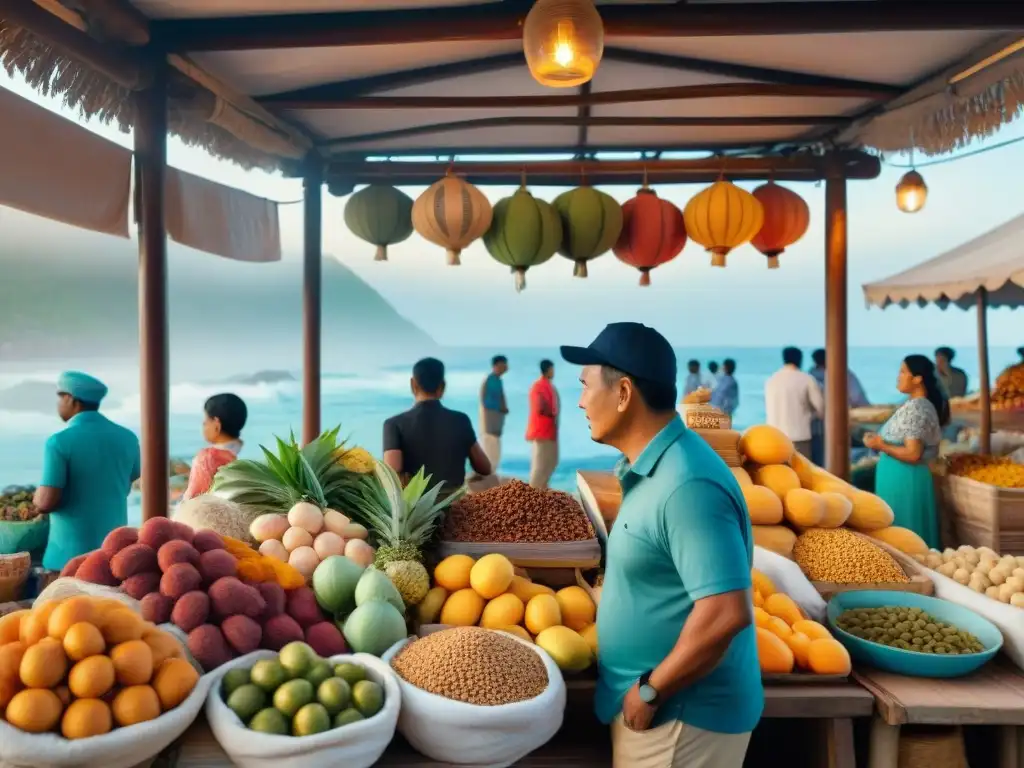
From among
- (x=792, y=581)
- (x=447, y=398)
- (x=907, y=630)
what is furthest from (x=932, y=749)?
(x=447, y=398)

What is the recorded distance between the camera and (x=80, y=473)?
332cm

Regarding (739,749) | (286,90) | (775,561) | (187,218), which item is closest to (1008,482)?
(775,561)

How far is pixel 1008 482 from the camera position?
434 centimetres

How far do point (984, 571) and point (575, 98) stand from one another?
2847 millimetres

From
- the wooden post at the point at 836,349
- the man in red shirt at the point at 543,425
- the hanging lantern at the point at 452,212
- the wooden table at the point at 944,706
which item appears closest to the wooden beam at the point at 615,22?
the hanging lantern at the point at 452,212

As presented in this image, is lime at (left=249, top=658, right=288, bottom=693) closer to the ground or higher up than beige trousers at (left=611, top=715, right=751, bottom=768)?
higher up

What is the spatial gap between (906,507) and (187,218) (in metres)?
4.54

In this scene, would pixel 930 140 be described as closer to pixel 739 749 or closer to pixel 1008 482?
pixel 1008 482

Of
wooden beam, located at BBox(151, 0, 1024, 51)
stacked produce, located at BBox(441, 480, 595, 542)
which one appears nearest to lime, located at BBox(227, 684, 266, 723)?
stacked produce, located at BBox(441, 480, 595, 542)

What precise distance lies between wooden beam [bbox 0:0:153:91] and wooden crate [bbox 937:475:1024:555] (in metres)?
4.86

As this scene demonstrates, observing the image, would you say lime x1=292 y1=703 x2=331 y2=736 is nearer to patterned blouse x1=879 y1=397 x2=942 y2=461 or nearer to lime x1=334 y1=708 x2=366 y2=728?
lime x1=334 y1=708 x2=366 y2=728

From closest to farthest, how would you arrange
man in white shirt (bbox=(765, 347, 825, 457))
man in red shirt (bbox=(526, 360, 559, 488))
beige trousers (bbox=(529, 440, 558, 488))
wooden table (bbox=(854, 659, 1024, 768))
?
1. wooden table (bbox=(854, 659, 1024, 768))
2. man in white shirt (bbox=(765, 347, 825, 457))
3. man in red shirt (bbox=(526, 360, 559, 488))
4. beige trousers (bbox=(529, 440, 558, 488))

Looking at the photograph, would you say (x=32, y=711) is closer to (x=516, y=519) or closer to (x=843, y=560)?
(x=516, y=519)

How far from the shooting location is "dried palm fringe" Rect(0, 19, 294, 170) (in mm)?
2785
